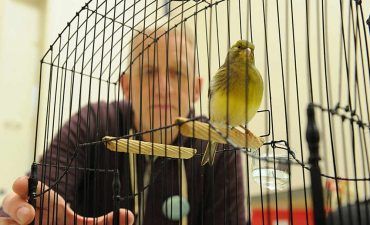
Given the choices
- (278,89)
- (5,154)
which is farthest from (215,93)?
(5,154)

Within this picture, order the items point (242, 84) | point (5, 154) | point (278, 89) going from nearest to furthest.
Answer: point (242, 84)
point (278, 89)
point (5, 154)

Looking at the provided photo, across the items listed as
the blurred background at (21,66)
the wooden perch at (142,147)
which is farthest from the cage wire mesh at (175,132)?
the blurred background at (21,66)

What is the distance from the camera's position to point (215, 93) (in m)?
0.64

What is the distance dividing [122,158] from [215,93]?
518mm

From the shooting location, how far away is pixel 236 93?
607mm

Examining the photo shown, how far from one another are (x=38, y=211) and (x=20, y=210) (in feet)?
0.19

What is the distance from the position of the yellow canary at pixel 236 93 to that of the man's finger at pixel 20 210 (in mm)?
332

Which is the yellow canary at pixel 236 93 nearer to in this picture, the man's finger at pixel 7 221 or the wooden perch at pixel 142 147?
the wooden perch at pixel 142 147

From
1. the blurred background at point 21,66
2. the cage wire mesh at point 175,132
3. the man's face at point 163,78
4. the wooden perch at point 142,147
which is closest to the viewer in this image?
the wooden perch at point 142,147

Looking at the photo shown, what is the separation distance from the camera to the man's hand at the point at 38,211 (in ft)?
2.34

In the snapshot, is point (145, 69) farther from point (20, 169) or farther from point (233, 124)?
point (20, 169)

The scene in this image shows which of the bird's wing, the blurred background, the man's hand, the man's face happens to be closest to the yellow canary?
the bird's wing

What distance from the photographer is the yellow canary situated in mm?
602

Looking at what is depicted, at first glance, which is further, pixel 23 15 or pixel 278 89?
pixel 23 15
